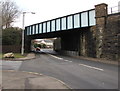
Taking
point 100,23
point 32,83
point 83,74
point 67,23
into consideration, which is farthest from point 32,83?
point 67,23

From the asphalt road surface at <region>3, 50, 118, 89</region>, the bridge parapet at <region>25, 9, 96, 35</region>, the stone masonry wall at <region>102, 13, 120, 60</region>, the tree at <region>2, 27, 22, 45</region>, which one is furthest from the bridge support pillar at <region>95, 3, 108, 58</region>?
the tree at <region>2, 27, 22, 45</region>

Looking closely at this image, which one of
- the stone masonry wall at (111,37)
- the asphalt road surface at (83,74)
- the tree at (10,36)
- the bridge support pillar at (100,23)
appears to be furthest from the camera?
the tree at (10,36)

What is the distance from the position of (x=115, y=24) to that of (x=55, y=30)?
1552cm

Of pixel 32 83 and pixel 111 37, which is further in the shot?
pixel 111 37

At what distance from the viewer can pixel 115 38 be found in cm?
2338

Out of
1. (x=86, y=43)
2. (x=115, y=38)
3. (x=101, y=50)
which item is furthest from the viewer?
(x=86, y=43)

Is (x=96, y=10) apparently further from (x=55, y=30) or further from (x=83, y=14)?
(x=55, y=30)

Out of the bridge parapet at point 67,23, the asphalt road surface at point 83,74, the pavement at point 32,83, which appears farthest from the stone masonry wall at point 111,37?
the pavement at point 32,83

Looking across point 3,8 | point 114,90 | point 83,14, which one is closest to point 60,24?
point 83,14

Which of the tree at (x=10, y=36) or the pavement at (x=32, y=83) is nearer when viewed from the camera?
the pavement at (x=32, y=83)

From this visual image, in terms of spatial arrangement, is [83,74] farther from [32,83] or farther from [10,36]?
[10,36]

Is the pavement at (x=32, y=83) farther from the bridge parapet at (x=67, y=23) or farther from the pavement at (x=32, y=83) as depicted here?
the bridge parapet at (x=67, y=23)

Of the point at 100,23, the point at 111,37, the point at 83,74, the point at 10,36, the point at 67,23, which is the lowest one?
the point at 83,74

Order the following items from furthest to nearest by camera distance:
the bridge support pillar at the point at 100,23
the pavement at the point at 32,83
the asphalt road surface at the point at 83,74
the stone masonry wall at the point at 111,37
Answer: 1. the bridge support pillar at the point at 100,23
2. the stone masonry wall at the point at 111,37
3. the asphalt road surface at the point at 83,74
4. the pavement at the point at 32,83
